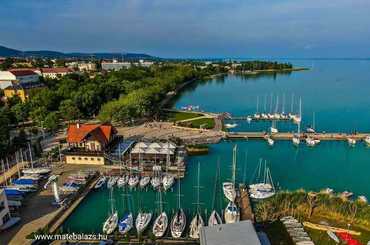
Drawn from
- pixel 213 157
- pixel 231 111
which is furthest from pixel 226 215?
pixel 231 111

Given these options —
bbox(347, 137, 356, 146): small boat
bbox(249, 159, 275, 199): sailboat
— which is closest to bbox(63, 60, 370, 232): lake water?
bbox(347, 137, 356, 146): small boat

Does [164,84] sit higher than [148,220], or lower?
higher

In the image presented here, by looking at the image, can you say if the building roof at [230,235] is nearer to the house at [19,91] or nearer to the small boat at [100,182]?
the small boat at [100,182]

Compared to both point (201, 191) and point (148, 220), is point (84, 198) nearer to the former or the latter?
point (148, 220)

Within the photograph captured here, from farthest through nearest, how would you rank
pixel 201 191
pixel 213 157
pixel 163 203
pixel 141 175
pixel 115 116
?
pixel 115 116
pixel 213 157
pixel 141 175
pixel 201 191
pixel 163 203

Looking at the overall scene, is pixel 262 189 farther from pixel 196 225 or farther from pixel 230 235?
pixel 230 235

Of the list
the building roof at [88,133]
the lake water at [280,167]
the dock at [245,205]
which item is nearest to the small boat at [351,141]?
the lake water at [280,167]

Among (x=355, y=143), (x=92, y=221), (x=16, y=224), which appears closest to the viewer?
Result: (x=16, y=224)

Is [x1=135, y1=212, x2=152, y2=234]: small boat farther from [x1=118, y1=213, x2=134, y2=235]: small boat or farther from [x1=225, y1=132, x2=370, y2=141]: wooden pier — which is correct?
[x1=225, y1=132, x2=370, y2=141]: wooden pier
